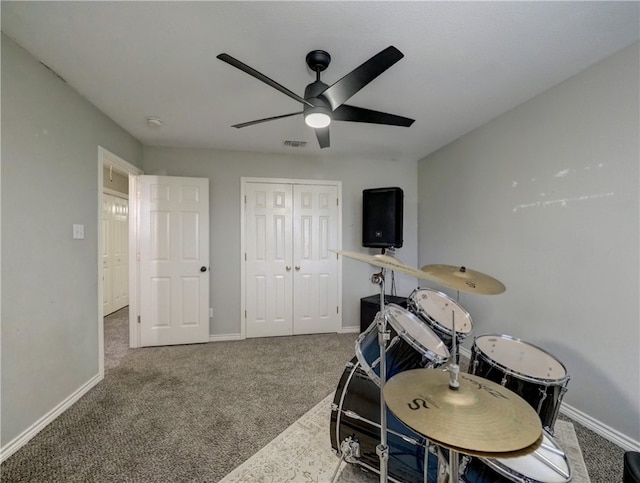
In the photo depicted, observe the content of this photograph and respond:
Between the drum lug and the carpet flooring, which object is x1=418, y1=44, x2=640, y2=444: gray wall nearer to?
the carpet flooring

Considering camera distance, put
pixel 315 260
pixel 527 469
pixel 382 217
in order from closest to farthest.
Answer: pixel 527 469
pixel 382 217
pixel 315 260

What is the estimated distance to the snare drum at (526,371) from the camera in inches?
50.0

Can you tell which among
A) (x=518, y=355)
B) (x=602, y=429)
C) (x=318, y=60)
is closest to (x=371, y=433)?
(x=518, y=355)

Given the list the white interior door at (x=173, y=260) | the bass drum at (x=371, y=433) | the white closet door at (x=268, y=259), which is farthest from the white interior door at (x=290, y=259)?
the bass drum at (x=371, y=433)

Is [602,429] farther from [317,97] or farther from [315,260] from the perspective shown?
→ [315,260]

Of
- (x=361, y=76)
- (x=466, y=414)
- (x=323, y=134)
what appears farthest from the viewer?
(x=323, y=134)

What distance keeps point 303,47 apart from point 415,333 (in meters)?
1.75

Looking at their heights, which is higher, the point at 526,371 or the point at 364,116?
A: the point at 364,116

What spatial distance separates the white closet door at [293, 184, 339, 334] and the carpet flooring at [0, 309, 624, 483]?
2.07 ft

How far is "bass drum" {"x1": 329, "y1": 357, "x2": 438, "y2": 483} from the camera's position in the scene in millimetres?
1186

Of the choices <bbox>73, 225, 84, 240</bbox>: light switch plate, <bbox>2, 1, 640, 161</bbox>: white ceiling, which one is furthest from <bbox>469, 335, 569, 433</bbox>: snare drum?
<bbox>73, 225, 84, 240</bbox>: light switch plate

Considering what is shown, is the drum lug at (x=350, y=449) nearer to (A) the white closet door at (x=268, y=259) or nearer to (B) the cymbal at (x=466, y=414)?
(B) the cymbal at (x=466, y=414)

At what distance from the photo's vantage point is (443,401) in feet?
2.87

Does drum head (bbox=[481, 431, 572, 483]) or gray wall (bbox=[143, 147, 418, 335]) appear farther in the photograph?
gray wall (bbox=[143, 147, 418, 335])
